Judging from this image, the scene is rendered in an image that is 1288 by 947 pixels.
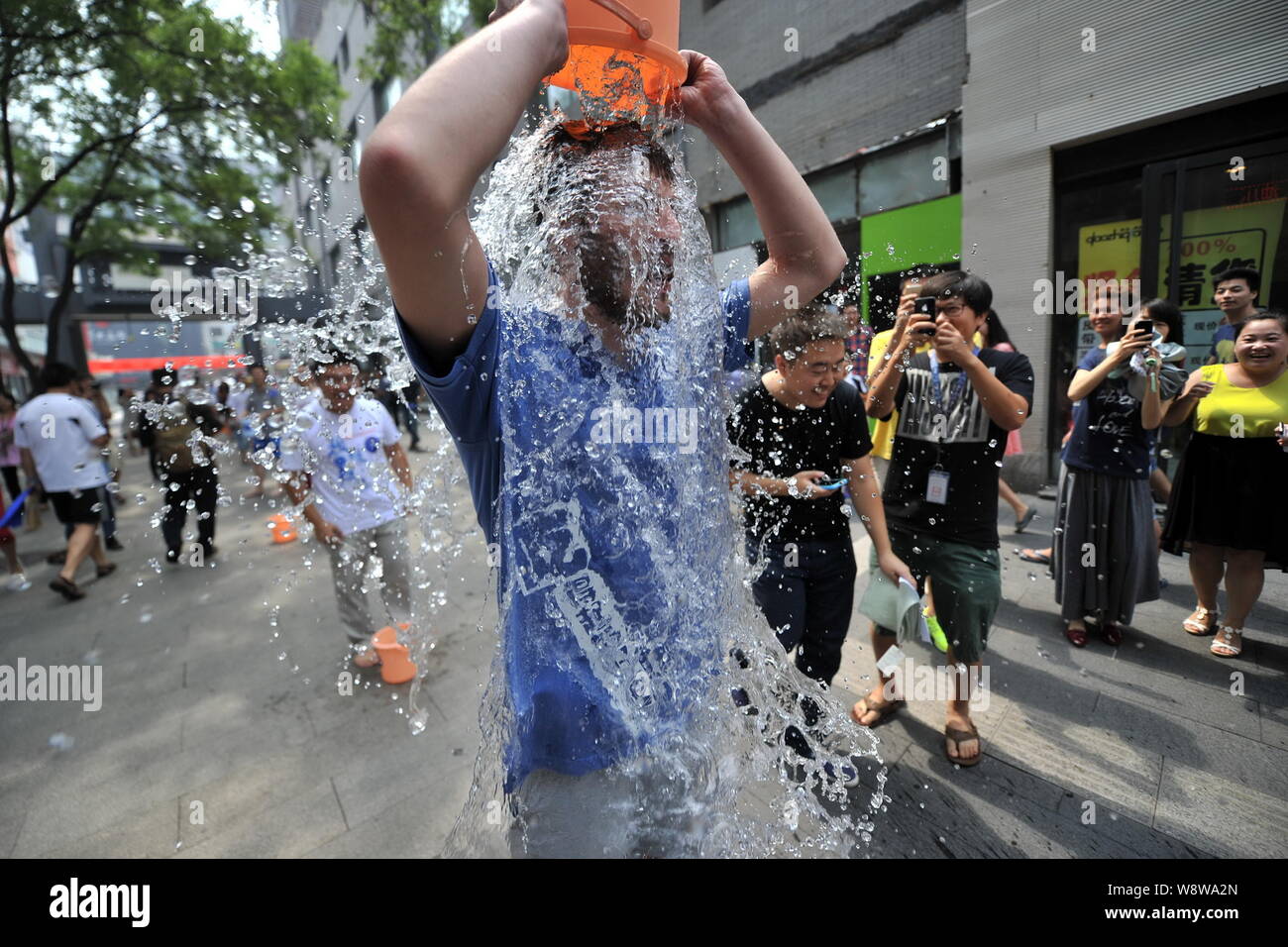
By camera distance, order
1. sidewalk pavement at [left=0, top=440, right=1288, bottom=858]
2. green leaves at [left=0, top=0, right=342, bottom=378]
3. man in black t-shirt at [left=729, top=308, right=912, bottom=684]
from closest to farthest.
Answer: sidewalk pavement at [left=0, top=440, right=1288, bottom=858], man in black t-shirt at [left=729, top=308, right=912, bottom=684], green leaves at [left=0, top=0, right=342, bottom=378]

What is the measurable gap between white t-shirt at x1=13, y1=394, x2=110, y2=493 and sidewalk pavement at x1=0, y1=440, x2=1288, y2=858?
182 cm

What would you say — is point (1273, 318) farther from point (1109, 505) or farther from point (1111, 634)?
point (1111, 634)

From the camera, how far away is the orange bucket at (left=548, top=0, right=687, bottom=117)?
1117mm

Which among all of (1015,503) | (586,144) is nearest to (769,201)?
(586,144)

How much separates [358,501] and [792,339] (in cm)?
268

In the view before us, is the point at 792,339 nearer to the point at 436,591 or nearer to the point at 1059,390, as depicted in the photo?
the point at 436,591

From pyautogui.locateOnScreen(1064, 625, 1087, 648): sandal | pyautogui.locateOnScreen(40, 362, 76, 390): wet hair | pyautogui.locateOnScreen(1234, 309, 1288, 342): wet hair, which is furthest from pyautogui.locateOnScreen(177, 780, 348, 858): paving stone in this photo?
pyautogui.locateOnScreen(40, 362, 76, 390): wet hair

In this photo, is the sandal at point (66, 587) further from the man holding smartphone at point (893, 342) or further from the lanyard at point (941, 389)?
the lanyard at point (941, 389)

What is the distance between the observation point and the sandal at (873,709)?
3.08 m

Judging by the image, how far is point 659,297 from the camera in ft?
4.23

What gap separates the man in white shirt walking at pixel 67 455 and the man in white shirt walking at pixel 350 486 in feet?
11.9

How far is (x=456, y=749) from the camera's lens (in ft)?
9.96

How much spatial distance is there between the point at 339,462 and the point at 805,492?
8.83ft

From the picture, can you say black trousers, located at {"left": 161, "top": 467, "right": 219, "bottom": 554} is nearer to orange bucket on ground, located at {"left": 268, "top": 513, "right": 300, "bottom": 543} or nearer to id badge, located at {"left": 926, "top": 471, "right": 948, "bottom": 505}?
orange bucket on ground, located at {"left": 268, "top": 513, "right": 300, "bottom": 543}
